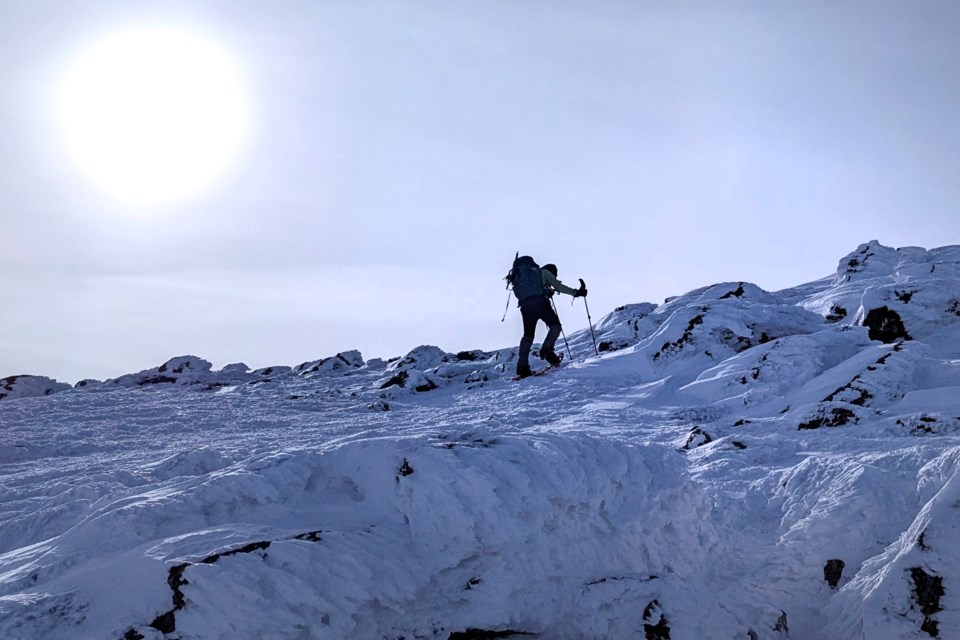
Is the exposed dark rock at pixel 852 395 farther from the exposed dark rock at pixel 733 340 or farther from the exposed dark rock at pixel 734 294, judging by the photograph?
the exposed dark rock at pixel 734 294

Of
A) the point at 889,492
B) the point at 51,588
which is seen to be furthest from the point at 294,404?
the point at 889,492

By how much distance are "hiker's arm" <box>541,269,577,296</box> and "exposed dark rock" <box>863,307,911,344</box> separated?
5.65m

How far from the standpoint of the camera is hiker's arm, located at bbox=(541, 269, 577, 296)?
14877 mm

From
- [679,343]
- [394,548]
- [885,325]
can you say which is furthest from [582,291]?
[394,548]

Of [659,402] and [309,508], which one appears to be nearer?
[309,508]

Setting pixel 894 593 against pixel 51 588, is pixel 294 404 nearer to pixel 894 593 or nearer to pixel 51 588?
pixel 51 588

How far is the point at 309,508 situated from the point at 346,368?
18016mm

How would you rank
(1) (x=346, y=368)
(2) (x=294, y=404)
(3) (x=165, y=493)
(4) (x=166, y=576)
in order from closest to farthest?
(4) (x=166, y=576) → (3) (x=165, y=493) → (2) (x=294, y=404) → (1) (x=346, y=368)

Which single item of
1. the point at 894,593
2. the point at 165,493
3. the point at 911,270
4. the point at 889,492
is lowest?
the point at 894,593

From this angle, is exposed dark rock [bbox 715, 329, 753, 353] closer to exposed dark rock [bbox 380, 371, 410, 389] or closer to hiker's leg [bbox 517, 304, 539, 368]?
hiker's leg [bbox 517, 304, 539, 368]

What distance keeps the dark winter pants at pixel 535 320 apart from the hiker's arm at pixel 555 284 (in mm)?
594

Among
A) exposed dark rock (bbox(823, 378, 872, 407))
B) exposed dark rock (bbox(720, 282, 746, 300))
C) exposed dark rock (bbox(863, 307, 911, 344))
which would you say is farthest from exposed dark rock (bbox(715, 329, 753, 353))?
exposed dark rock (bbox(823, 378, 872, 407))

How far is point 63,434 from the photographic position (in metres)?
10.2

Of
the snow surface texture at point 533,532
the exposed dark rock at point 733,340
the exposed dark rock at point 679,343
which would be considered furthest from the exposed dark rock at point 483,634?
the exposed dark rock at point 733,340
